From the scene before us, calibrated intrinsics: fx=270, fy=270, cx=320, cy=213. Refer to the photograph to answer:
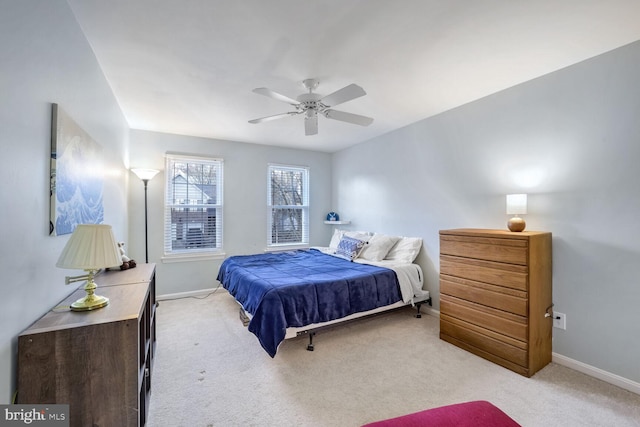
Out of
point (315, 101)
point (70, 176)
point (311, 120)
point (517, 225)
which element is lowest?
point (517, 225)

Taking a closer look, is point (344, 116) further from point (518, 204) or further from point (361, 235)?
point (361, 235)

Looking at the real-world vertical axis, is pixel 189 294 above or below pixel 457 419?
below

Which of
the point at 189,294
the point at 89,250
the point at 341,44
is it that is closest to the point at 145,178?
the point at 189,294

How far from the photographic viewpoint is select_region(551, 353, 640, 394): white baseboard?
199cm

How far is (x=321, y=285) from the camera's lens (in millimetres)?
2727

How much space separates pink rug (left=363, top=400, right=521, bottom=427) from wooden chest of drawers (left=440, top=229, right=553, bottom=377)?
1.37 metres

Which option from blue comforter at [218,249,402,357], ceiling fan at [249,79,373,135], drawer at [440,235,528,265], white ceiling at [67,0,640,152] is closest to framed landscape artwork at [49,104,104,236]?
white ceiling at [67,0,640,152]

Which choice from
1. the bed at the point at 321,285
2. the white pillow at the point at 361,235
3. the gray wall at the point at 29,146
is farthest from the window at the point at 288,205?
the gray wall at the point at 29,146

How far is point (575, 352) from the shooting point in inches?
90.3

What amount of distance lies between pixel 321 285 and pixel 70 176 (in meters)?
2.10

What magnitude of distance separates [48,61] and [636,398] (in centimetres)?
422

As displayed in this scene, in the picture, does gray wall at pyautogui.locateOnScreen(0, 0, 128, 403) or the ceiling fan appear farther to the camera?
the ceiling fan

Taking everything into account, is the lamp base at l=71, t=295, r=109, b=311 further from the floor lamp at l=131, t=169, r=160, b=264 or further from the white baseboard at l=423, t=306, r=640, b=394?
the white baseboard at l=423, t=306, r=640, b=394

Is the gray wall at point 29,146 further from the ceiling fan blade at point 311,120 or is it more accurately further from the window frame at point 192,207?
the window frame at point 192,207
